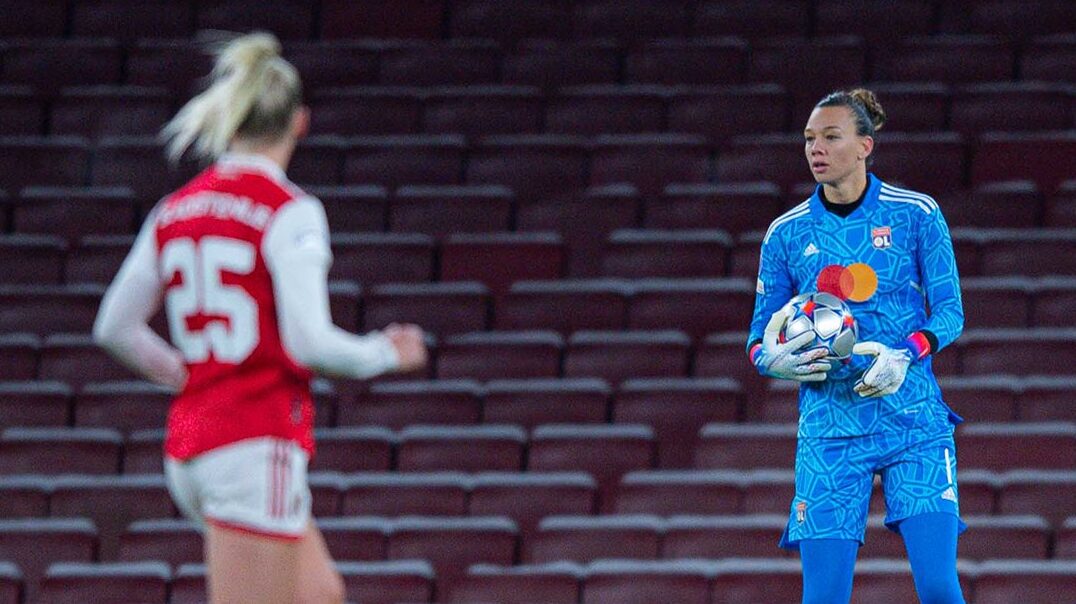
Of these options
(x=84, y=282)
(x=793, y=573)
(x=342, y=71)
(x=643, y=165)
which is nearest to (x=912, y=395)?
(x=793, y=573)

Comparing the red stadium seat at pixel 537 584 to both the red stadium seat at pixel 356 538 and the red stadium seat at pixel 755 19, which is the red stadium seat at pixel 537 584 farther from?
the red stadium seat at pixel 755 19

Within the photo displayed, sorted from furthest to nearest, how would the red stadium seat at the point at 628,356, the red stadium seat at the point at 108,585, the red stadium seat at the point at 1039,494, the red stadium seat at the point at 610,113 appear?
the red stadium seat at the point at 610,113 < the red stadium seat at the point at 628,356 < the red stadium seat at the point at 1039,494 < the red stadium seat at the point at 108,585

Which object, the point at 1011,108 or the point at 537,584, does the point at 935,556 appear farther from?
the point at 1011,108

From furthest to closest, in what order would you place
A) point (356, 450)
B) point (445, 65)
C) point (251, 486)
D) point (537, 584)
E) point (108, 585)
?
point (445, 65), point (356, 450), point (108, 585), point (537, 584), point (251, 486)

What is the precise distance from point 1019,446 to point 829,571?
347cm

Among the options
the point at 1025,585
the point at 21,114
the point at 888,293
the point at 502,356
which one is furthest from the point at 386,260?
the point at 888,293

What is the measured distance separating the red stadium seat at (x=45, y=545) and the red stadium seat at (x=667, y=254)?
9.82 ft


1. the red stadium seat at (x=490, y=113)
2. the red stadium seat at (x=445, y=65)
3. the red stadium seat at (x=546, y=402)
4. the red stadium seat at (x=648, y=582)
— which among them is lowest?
the red stadium seat at (x=648, y=582)

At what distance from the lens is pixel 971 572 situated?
661 centimetres

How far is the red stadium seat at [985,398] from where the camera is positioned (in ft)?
24.8

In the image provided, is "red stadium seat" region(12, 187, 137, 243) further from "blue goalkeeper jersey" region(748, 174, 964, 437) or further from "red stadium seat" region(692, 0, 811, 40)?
"blue goalkeeper jersey" region(748, 174, 964, 437)

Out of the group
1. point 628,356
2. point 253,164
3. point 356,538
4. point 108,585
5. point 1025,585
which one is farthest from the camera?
point 628,356

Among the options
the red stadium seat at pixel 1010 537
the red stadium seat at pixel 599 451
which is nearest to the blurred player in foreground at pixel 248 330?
the red stadium seat at pixel 1010 537

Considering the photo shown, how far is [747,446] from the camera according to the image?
7566mm
